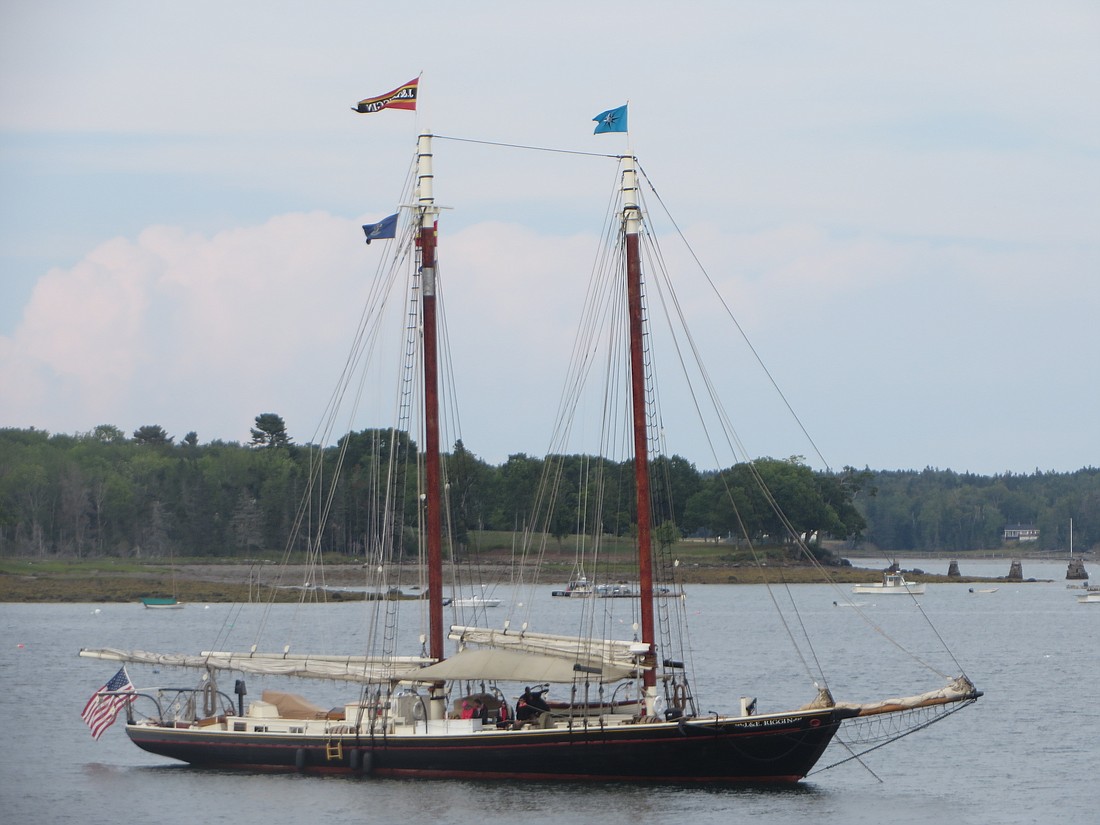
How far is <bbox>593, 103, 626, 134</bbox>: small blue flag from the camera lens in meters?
54.4

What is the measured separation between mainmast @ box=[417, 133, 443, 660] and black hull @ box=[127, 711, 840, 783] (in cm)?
443

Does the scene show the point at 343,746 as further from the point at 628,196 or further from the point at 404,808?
the point at 628,196

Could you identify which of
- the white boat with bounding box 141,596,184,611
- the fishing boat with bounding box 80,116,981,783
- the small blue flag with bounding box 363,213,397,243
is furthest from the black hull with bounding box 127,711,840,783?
the white boat with bounding box 141,596,184,611

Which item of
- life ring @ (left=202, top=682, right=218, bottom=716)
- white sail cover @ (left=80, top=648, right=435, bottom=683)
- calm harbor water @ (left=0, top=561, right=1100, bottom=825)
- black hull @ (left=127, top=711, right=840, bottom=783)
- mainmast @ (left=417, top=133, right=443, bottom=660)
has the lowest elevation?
calm harbor water @ (left=0, top=561, right=1100, bottom=825)

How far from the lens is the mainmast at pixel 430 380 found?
54.6 m

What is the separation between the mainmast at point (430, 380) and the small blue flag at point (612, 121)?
21.6 ft

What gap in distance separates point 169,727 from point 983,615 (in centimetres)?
13007

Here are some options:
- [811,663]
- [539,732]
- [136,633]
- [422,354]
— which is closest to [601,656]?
[539,732]

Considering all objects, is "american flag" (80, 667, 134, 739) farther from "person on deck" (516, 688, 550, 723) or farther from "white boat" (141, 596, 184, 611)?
"white boat" (141, 596, 184, 611)

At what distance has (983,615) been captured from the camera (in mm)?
170625

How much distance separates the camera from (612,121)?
54.5 metres

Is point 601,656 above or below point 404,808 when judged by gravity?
above

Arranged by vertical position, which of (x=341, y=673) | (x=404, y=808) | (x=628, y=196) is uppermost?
(x=628, y=196)

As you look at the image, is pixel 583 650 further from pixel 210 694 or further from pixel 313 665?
pixel 210 694
